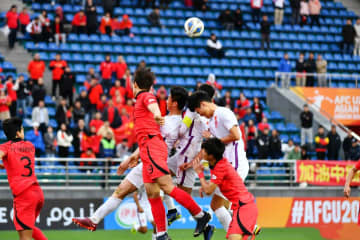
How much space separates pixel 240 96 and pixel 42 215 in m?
8.94

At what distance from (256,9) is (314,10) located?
248 cm

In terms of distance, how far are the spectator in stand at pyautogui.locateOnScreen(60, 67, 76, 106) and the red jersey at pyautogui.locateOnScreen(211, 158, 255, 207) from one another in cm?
1322

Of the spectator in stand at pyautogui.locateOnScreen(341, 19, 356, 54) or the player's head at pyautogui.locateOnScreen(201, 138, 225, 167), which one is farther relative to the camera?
the spectator in stand at pyautogui.locateOnScreen(341, 19, 356, 54)

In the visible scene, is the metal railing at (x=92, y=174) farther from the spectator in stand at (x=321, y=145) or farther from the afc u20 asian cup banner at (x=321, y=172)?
the spectator in stand at (x=321, y=145)

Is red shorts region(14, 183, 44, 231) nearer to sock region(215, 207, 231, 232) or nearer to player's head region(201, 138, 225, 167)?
player's head region(201, 138, 225, 167)

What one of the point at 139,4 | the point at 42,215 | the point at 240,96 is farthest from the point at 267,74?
the point at 42,215

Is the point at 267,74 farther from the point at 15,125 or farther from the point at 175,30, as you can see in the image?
the point at 15,125

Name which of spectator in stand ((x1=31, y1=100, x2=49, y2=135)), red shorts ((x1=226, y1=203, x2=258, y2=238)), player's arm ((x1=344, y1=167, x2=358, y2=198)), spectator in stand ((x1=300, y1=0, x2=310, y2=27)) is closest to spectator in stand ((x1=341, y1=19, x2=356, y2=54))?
spectator in stand ((x1=300, y1=0, x2=310, y2=27))

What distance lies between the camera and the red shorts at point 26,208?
9008 millimetres

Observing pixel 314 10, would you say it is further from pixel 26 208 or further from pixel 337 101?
pixel 26 208

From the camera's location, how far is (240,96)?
22.8 meters

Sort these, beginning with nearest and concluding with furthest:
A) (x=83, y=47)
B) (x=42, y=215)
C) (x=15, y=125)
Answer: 1. (x=15, y=125)
2. (x=42, y=215)
3. (x=83, y=47)

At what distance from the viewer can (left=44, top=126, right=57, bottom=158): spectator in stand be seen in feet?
62.3

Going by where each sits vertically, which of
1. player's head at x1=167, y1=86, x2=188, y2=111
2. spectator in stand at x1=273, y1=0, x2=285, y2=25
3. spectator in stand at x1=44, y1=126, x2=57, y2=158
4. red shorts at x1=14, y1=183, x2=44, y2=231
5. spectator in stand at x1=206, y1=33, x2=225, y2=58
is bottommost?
spectator in stand at x1=44, y1=126, x2=57, y2=158
